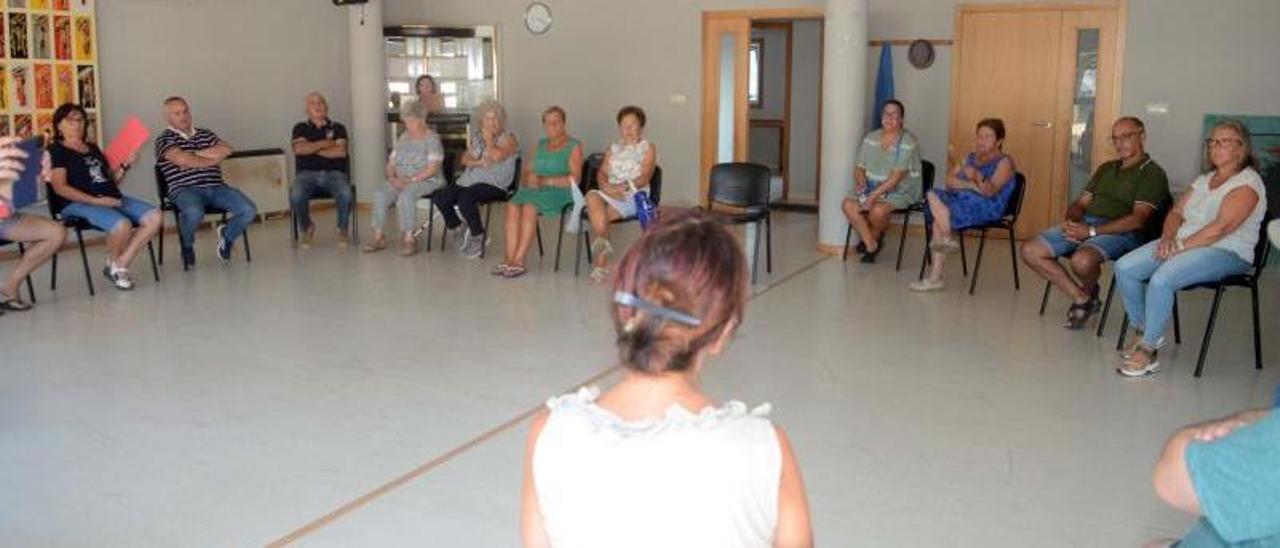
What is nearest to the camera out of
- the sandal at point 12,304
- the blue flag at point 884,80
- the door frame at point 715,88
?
the sandal at point 12,304

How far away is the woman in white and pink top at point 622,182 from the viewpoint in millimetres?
7266

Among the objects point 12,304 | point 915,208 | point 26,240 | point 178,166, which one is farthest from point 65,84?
point 915,208

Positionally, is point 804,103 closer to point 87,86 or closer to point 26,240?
point 87,86

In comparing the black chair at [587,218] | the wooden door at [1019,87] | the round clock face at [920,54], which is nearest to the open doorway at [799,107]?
the round clock face at [920,54]

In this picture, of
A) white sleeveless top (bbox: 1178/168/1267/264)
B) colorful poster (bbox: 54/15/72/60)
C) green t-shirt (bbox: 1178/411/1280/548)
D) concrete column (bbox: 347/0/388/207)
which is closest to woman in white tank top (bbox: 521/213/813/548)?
green t-shirt (bbox: 1178/411/1280/548)

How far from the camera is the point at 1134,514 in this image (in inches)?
133

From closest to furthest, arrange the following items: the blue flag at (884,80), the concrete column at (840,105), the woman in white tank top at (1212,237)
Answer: the woman in white tank top at (1212,237), the concrete column at (840,105), the blue flag at (884,80)

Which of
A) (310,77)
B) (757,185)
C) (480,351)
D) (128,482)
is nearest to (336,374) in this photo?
(480,351)

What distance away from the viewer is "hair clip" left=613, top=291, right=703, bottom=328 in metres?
1.45

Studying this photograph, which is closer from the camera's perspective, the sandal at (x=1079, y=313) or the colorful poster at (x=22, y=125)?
the sandal at (x=1079, y=313)

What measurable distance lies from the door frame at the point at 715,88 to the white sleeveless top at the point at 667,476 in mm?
8808

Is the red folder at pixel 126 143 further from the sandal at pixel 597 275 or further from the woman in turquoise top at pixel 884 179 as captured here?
the woman in turquoise top at pixel 884 179

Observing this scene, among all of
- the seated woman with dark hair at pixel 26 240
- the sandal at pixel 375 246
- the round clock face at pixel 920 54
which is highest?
the round clock face at pixel 920 54

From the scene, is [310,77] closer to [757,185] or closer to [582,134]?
[582,134]
